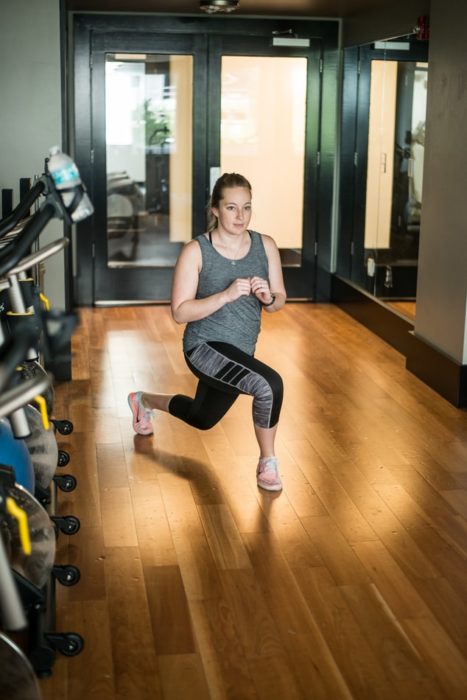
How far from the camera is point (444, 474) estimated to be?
4.39 m

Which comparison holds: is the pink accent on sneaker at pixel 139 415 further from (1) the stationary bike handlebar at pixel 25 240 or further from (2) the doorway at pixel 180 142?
(2) the doorway at pixel 180 142

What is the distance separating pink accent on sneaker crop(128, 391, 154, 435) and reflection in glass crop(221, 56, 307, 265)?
11.9ft

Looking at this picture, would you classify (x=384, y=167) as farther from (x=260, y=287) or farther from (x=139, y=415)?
(x=260, y=287)

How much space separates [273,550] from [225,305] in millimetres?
1036

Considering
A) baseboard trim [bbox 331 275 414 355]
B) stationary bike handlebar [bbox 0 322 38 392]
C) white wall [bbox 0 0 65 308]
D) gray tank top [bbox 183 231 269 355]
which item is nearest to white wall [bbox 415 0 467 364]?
baseboard trim [bbox 331 275 414 355]

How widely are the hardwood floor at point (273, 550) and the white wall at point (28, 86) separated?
1.30 metres

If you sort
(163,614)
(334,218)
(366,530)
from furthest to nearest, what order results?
(334,218) → (366,530) → (163,614)

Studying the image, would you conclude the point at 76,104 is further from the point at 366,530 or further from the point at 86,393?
the point at 366,530

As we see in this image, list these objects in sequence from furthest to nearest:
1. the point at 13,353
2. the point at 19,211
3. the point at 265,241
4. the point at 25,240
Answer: the point at 265,241
the point at 19,211
the point at 25,240
the point at 13,353

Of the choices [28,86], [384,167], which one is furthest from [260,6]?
[28,86]

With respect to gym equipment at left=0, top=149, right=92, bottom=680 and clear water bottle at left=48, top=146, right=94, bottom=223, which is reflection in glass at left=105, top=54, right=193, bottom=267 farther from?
clear water bottle at left=48, top=146, right=94, bottom=223

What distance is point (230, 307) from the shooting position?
4.09m

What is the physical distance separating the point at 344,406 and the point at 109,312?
299 centimetres

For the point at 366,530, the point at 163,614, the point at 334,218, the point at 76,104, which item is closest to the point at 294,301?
the point at 334,218
